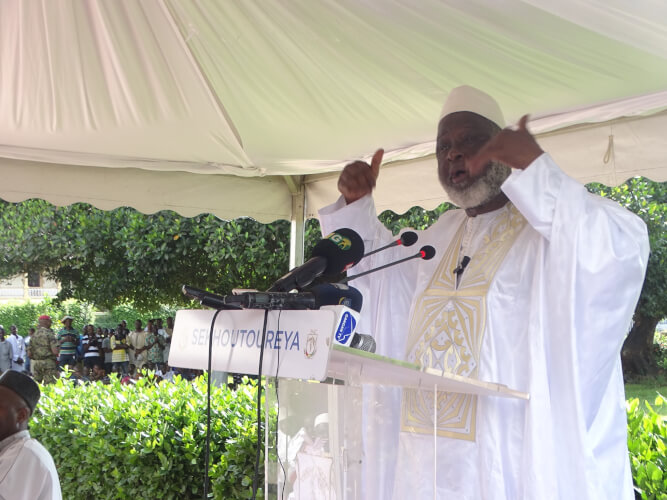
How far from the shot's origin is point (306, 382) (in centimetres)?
219

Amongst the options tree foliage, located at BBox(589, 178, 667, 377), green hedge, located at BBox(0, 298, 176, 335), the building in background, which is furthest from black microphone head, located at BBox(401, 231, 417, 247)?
the building in background

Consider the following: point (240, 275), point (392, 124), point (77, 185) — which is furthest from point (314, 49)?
point (240, 275)

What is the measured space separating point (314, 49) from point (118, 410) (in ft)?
16.4

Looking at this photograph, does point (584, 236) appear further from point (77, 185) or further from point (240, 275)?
point (240, 275)

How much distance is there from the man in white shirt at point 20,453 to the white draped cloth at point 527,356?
193cm

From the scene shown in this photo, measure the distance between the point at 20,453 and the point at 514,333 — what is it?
2831 mm

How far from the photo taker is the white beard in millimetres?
2947

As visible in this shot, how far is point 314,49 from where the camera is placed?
329cm

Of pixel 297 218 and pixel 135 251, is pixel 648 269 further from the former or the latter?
pixel 297 218

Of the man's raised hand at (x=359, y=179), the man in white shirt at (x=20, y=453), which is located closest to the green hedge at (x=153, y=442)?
the man in white shirt at (x=20, y=453)

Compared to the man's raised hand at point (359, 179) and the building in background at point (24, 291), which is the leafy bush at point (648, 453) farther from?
the building in background at point (24, 291)

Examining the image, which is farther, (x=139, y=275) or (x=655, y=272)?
(x=139, y=275)

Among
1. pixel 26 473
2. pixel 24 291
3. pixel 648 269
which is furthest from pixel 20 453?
pixel 24 291

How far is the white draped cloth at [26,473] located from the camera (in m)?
3.69
